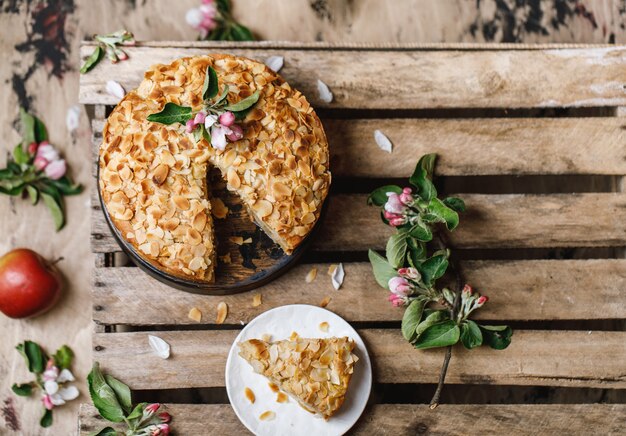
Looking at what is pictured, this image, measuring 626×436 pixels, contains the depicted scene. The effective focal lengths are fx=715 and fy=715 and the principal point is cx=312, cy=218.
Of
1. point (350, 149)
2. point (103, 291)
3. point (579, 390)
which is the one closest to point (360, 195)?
point (350, 149)

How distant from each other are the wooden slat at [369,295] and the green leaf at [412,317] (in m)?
0.08

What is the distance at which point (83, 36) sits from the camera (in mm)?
2135

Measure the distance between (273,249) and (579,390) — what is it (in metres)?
1.04

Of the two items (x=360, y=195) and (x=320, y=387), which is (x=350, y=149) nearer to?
(x=360, y=195)

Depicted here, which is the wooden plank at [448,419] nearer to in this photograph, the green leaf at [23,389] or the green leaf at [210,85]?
the green leaf at [23,389]

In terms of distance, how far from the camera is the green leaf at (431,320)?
1.71m

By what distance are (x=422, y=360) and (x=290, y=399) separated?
13.5 inches

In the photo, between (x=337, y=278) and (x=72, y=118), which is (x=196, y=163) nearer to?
(x=337, y=278)

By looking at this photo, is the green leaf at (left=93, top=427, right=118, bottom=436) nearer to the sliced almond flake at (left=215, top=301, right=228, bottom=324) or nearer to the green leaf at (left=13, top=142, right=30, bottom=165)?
the sliced almond flake at (left=215, top=301, right=228, bottom=324)

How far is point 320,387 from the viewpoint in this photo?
1637mm

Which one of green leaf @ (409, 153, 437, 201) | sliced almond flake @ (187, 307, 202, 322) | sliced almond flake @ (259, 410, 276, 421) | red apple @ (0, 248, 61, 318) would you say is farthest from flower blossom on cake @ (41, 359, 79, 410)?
green leaf @ (409, 153, 437, 201)

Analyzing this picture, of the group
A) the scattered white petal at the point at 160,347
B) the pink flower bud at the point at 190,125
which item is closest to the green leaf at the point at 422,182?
the pink flower bud at the point at 190,125

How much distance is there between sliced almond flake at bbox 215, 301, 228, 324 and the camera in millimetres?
1770

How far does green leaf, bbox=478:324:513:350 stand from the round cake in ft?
1.69
